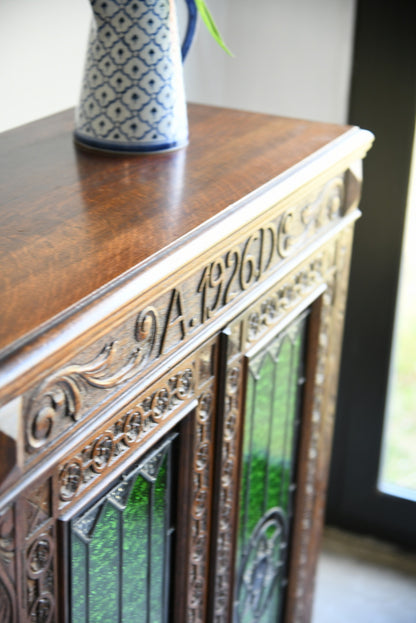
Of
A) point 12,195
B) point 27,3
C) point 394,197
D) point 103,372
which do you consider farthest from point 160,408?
point 394,197

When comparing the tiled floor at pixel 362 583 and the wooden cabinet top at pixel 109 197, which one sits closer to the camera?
the wooden cabinet top at pixel 109 197

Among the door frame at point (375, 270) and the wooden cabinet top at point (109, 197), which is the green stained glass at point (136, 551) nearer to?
the wooden cabinet top at point (109, 197)

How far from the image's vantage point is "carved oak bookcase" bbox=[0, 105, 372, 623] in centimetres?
63

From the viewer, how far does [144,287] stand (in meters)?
0.67

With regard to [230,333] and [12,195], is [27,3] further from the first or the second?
[230,333]

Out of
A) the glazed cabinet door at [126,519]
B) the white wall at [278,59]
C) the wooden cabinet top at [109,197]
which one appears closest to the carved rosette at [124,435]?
the glazed cabinet door at [126,519]

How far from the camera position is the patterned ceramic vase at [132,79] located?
0.87 metres

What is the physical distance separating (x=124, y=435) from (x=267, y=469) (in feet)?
1.32

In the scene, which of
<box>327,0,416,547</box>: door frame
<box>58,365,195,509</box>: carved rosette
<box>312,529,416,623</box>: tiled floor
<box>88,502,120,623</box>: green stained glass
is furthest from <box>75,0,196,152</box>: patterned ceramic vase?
<box>312,529,416,623</box>: tiled floor

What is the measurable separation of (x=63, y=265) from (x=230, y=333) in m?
0.24

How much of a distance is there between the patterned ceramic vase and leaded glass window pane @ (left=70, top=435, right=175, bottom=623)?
0.33 meters

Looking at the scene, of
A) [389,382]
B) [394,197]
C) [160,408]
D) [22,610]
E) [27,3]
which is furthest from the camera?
[389,382]

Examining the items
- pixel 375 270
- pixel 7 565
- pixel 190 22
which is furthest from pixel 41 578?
pixel 375 270

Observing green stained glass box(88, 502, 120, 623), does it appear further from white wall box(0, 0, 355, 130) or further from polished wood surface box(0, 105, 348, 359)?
white wall box(0, 0, 355, 130)
